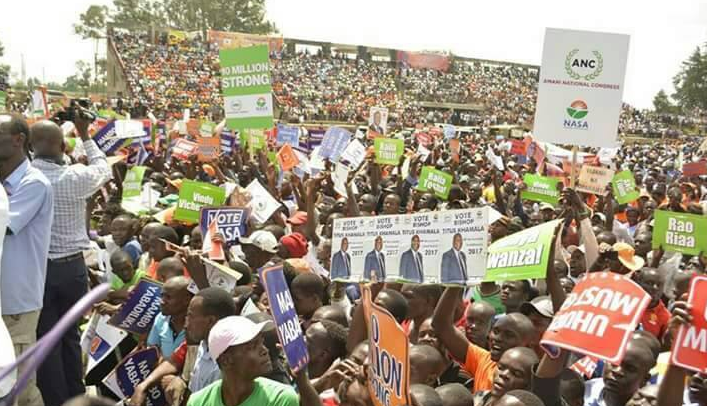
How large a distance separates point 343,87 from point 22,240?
45384 mm

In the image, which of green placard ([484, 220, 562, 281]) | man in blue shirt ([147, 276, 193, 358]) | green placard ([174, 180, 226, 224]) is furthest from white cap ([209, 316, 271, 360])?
green placard ([174, 180, 226, 224])

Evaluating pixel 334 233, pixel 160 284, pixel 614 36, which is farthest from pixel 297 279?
pixel 614 36

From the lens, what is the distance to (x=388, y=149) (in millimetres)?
12711

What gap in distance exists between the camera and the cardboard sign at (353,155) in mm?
10734

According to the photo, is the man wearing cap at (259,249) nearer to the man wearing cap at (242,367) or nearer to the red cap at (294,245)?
the red cap at (294,245)

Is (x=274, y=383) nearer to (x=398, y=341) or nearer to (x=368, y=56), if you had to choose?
(x=398, y=341)

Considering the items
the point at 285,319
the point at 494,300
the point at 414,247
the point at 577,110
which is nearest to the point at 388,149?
the point at 577,110

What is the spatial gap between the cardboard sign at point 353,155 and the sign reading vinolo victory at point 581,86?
14.8ft

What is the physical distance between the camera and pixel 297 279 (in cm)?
490

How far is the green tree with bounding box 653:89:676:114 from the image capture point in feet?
245

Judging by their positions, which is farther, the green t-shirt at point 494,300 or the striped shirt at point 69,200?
the green t-shirt at point 494,300

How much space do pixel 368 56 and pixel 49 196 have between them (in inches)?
2011

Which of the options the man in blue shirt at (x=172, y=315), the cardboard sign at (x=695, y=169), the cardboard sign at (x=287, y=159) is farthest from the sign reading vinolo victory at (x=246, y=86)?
the cardboard sign at (x=695, y=169)

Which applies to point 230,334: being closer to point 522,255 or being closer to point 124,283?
point 522,255
